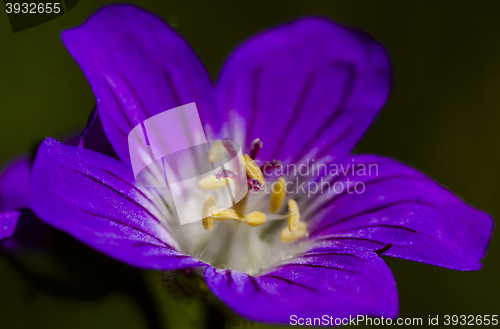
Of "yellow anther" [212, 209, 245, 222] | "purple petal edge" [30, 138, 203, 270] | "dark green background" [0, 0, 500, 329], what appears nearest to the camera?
"purple petal edge" [30, 138, 203, 270]

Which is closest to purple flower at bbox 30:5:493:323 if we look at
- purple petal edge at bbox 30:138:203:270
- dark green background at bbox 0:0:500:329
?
purple petal edge at bbox 30:138:203:270

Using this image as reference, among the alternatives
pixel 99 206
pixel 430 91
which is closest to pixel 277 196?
pixel 99 206

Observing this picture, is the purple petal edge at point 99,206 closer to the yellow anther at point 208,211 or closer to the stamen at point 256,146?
the yellow anther at point 208,211

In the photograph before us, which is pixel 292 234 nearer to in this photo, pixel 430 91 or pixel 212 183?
pixel 212 183

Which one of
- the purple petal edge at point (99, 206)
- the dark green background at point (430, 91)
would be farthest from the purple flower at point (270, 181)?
the dark green background at point (430, 91)

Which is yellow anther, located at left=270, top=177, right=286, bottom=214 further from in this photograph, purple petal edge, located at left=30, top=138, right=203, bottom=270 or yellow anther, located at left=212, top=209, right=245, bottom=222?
purple petal edge, located at left=30, top=138, right=203, bottom=270

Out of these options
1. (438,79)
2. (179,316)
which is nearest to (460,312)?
(438,79)

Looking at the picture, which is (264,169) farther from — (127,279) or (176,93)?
(127,279)
